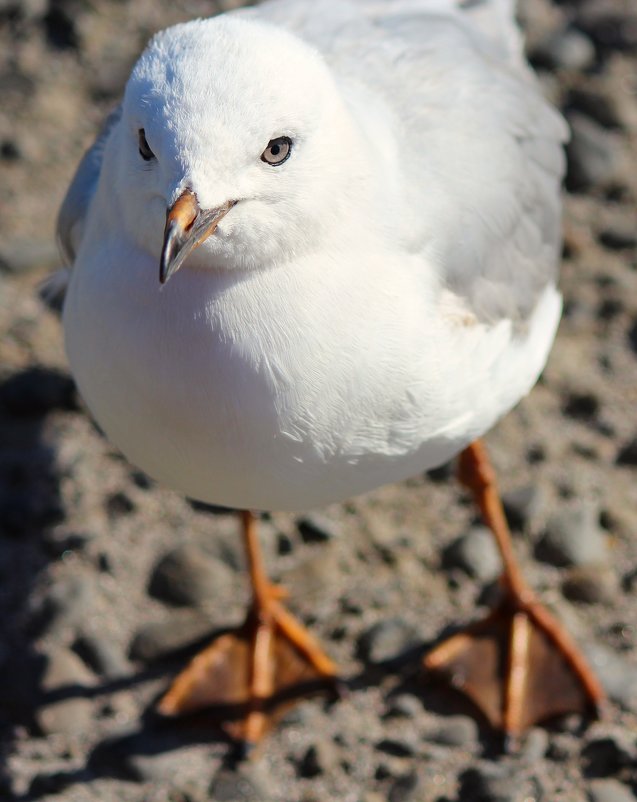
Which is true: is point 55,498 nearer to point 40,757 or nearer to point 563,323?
point 40,757

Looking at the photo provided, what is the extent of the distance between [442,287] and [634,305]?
1.87 m

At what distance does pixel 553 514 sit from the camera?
411 cm

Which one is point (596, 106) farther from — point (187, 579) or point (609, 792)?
point (609, 792)

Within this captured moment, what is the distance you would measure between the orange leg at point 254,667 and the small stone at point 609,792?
82 centimetres

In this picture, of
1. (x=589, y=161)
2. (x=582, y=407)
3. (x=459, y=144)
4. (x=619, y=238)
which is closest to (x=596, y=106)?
(x=589, y=161)

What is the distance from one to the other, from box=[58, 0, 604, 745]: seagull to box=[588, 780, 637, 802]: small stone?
294mm

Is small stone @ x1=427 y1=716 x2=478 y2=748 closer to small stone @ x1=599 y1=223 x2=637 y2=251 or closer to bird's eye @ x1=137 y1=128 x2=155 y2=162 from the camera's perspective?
bird's eye @ x1=137 y1=128 x2=155 y2=162

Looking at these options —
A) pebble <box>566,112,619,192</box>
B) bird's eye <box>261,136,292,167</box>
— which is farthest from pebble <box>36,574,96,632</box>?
pebble <box>566,112,619,192</box>

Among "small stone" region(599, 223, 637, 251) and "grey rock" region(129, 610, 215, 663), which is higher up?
"small stone" region(599, 223, 637, 251)

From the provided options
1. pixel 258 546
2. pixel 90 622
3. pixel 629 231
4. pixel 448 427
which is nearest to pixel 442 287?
pixel 448 427

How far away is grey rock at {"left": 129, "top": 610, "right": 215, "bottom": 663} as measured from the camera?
3820 millimetres

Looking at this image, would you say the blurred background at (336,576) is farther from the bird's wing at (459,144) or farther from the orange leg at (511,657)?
the bird's wing at (459,144)

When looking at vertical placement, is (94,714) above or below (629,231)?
below

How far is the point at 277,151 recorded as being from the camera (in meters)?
2.44
